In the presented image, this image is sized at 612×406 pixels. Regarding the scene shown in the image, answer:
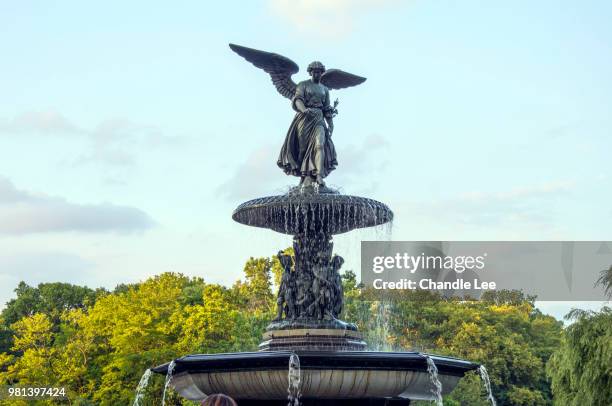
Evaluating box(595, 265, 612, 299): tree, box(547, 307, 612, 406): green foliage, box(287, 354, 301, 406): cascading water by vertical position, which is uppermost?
box(595, 265, 612, 299): tree

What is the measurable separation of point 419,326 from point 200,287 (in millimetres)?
12802

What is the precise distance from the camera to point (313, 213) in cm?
1886

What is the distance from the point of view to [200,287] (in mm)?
63625

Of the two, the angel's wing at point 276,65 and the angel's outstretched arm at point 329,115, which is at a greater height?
the angel's wing at point 276,65

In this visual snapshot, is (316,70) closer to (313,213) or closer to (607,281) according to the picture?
(313,213)

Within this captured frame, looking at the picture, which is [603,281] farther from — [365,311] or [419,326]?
[419,326]

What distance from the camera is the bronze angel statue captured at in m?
19.5

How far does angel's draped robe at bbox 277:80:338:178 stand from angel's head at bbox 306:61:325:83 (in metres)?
0.27

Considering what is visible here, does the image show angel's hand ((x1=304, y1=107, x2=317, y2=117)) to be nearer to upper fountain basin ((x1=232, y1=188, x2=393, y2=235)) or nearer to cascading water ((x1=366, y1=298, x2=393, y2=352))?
upper fountain basin ((x1=232, y1=188, x2=393, y2=235))

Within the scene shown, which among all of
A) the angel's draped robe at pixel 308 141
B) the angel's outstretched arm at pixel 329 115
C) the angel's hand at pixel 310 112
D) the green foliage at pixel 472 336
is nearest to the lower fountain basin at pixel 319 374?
the angel's draped robe at pixel 308 141

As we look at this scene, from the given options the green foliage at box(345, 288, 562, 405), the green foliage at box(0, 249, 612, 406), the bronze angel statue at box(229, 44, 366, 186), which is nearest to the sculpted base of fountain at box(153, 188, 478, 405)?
the bronze angel statue at box(229, 44, 366, 186)

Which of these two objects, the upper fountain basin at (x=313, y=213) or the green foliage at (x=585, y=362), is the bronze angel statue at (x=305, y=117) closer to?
the upper fountain basin at (x=313, y=213)

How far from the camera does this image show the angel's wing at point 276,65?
1998cm

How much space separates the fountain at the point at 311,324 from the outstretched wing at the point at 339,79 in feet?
0.08
